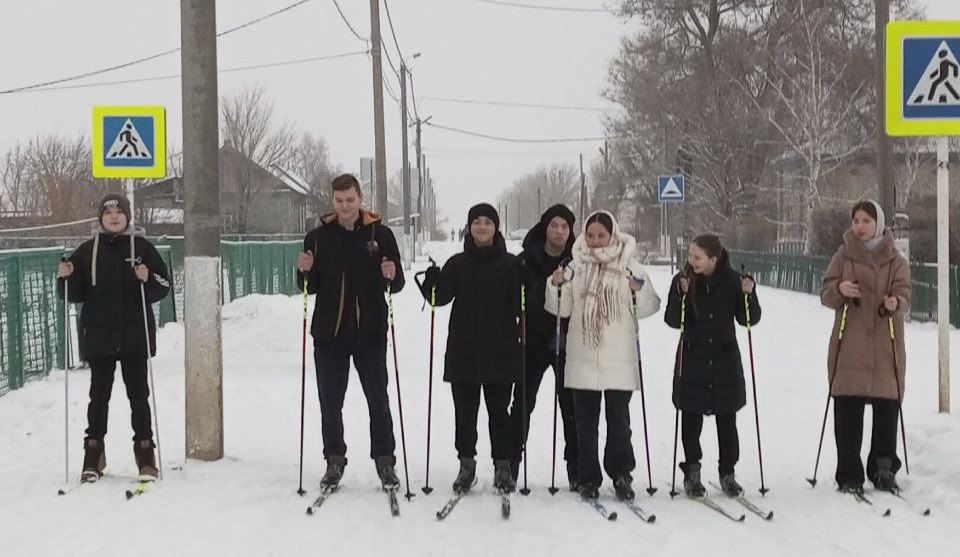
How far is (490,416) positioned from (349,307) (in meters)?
1.10

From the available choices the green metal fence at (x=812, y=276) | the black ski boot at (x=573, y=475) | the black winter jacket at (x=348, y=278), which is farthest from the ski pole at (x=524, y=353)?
the green metal fence at (x=812, y=276)

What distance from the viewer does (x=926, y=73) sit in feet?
25.0

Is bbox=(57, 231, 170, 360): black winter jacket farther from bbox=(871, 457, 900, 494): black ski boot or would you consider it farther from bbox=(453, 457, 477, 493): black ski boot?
bbox=(871, 457, 900, 494): black ski boot

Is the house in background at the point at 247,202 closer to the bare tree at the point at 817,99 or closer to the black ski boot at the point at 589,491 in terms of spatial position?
the bare tree at the point at 817,99

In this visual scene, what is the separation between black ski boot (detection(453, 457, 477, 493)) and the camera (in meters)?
5.98

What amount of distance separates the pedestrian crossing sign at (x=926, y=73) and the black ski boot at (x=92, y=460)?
630 centimetres

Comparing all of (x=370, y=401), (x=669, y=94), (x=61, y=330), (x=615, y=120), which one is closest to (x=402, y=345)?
(x=61, y=330)

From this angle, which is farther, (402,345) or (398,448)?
(402,345)

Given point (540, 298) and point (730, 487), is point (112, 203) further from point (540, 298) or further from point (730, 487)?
point (730, 487)

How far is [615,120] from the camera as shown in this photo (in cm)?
4478

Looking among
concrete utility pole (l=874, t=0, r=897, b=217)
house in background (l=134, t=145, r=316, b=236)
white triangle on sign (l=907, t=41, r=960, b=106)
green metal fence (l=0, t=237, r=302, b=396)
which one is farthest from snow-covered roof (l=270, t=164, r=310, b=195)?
white triangle on sign (l=907, t=41, r=960, b=106)

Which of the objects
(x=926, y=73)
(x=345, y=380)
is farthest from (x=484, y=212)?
(x=926, y=73)

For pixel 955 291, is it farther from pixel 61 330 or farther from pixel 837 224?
pixel 61 330

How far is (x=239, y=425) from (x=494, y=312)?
3.30 metres
